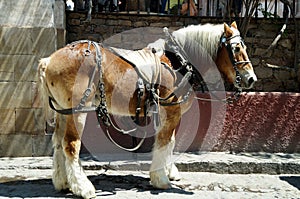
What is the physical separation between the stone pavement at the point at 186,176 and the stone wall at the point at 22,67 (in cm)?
33

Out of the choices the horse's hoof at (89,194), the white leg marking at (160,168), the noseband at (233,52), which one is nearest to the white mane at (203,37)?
the noseband at (233,52)

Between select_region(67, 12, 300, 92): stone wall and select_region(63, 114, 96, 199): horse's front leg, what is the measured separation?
9.66 feet

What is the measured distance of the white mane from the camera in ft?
16.6

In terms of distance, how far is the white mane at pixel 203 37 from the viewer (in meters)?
5.06

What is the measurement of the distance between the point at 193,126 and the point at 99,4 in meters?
3.18

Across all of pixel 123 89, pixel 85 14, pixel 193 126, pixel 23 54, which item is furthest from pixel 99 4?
pixel 123 89

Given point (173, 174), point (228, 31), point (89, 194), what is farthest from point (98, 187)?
point (228, 31)

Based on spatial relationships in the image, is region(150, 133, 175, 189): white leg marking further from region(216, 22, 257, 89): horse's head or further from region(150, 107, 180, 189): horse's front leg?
region(216, 22, 257, 89): horse's head

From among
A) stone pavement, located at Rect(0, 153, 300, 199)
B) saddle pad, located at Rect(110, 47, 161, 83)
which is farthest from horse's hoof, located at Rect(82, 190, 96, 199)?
saddle pad, located at Rect(110, 47, 161, 83)

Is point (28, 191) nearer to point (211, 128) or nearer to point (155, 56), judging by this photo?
point (155, 56)

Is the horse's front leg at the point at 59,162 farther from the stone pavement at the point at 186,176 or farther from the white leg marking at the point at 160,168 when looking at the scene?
the white leg marking at the point at 160,168

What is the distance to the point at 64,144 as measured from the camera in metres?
4.73

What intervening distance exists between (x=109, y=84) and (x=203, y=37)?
49.7 inches

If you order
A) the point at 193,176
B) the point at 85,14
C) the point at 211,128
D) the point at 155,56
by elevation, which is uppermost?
the point at 85,14
